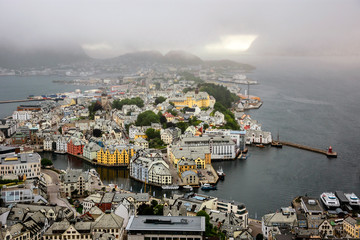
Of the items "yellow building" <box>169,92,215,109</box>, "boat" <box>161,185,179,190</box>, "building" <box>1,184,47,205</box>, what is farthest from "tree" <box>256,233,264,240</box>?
"yellow building" <box>169,92,215,109</box>

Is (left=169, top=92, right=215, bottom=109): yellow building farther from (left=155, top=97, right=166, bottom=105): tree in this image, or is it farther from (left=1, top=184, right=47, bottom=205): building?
(left=1, top=184, right=47, bottom=205): building

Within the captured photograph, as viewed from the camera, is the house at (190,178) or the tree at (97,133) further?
the tree at (97,133)

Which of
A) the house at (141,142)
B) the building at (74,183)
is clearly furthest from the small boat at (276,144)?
the building at (74,183)

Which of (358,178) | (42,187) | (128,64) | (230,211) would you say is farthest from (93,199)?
(128,64)

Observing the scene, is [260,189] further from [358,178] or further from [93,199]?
[93,199]

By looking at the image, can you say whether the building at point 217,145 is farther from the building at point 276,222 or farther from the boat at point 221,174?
the building at point 276,222
